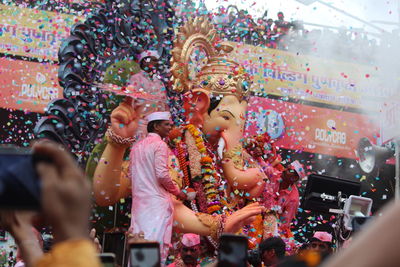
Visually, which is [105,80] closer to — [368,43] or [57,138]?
A: [57,138]

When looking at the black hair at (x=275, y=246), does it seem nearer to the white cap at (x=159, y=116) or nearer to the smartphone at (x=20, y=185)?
→ the white cap at (x=159, y=116)

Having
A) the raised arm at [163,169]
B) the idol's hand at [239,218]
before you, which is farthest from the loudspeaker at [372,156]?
the raised arm at [163,169]

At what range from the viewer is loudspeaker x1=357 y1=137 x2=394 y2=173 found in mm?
11859

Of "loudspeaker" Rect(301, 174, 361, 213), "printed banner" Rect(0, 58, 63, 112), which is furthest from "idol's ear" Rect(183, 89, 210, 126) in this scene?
"printed banner" Rect(0, 58, 63, 112)

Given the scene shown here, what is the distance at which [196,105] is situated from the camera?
6.77 meters

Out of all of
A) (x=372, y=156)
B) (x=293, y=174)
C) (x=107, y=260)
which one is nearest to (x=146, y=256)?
(x=107, y=260)

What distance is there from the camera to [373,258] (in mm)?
909

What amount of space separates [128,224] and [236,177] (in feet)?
3.74

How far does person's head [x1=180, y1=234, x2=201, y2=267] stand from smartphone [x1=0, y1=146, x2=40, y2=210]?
14.1ft

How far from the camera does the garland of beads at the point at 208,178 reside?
6.32m

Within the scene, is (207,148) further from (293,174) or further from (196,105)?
(293,174)

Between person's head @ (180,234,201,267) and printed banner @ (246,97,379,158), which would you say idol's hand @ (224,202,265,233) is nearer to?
person's head @ (180,234,201,267)

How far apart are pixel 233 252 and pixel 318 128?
10.3m

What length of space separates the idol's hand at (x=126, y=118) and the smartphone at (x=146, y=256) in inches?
167
